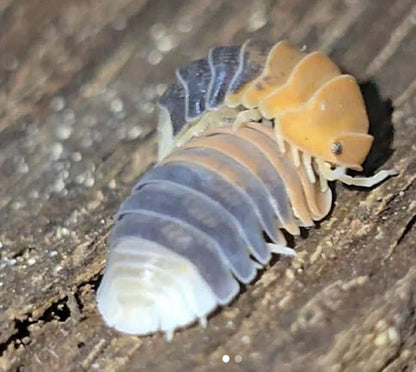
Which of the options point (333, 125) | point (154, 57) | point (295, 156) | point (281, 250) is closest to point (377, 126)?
point (333, 125)

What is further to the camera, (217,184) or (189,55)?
(189,55)

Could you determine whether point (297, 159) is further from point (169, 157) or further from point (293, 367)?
point (293, 367)

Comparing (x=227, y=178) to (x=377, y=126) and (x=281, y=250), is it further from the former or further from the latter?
(x=377, y=126)

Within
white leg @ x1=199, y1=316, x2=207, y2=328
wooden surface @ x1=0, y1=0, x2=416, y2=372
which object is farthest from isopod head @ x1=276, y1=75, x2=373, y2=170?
white leg @ x1=199, y1=316, x2=207, y2=328

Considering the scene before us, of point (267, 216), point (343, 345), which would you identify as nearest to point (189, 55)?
point (267, 216)

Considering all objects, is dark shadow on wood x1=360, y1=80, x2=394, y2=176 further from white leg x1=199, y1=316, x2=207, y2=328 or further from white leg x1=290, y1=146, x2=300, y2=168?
white leg x1=199, y1=316, x2=207, y2=328
